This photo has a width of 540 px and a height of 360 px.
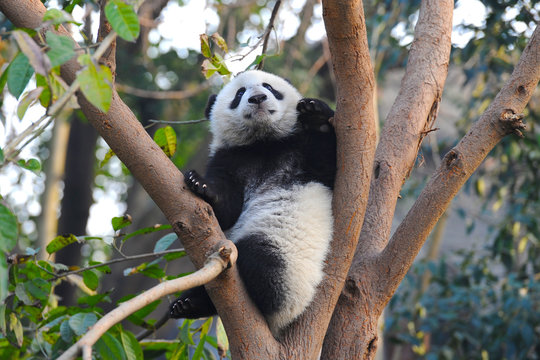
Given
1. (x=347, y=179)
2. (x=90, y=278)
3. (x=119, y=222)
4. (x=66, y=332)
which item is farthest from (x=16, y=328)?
(x=347, y=179)

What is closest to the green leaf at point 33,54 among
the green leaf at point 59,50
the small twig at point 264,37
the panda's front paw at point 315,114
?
the green leaf at point 59,50

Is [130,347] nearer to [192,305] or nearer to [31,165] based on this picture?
[192,305]

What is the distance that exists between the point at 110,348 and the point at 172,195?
830 millimetres

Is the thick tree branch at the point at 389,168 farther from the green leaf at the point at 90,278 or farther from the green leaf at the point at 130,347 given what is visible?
the green leaf at the point at 90,278

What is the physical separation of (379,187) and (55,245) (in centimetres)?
152

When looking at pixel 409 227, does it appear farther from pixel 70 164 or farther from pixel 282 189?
pixel 70 164

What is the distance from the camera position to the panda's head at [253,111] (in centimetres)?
344

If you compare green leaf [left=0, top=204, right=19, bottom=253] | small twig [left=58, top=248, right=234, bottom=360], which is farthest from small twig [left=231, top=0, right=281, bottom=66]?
green leaf [left=0, top=204, right=19, bottom=253]

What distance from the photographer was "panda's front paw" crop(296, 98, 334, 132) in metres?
2.97

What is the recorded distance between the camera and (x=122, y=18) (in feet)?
4.74

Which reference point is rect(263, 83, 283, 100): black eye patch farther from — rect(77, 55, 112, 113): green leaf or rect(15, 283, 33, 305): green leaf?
rect(77, 55, 112, 113): green leaf

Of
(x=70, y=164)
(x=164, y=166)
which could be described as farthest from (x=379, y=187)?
(x=70, y=164)

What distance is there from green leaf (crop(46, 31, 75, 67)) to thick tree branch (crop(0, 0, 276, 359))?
0.55 m

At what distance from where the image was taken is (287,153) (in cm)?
330
